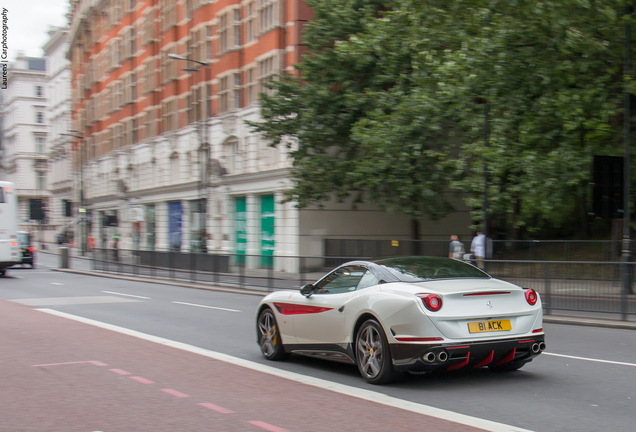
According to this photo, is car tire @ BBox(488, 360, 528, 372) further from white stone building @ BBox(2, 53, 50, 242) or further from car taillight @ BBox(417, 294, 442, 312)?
white stone building @ BBox(2, 53, 50, 242)

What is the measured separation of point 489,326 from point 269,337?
3.21 m

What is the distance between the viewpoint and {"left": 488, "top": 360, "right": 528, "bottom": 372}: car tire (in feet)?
24.9

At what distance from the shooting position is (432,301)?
260 inches

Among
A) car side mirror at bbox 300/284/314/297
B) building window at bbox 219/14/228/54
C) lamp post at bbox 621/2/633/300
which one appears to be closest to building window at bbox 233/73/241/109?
building window at bbox 219/14/228/54

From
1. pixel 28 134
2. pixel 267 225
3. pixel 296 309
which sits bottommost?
pixel 296 309

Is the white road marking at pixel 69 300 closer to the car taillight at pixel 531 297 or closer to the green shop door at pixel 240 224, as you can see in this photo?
the car taillight at pixel 531 297

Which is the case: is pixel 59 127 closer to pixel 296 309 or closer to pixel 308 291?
pixel 296 309

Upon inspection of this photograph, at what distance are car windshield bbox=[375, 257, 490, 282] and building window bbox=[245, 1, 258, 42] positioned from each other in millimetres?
28558

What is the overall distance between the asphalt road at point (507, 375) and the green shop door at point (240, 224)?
62.9 ft

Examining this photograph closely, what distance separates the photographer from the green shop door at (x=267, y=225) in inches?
1291

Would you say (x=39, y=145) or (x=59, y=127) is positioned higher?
(x=39, y=145)

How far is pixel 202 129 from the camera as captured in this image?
39312mm

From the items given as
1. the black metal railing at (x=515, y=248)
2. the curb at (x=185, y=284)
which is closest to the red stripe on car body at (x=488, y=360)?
the black metal railing at (x=515, y=248)

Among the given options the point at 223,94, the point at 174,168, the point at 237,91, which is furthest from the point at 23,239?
the point at 237,91
